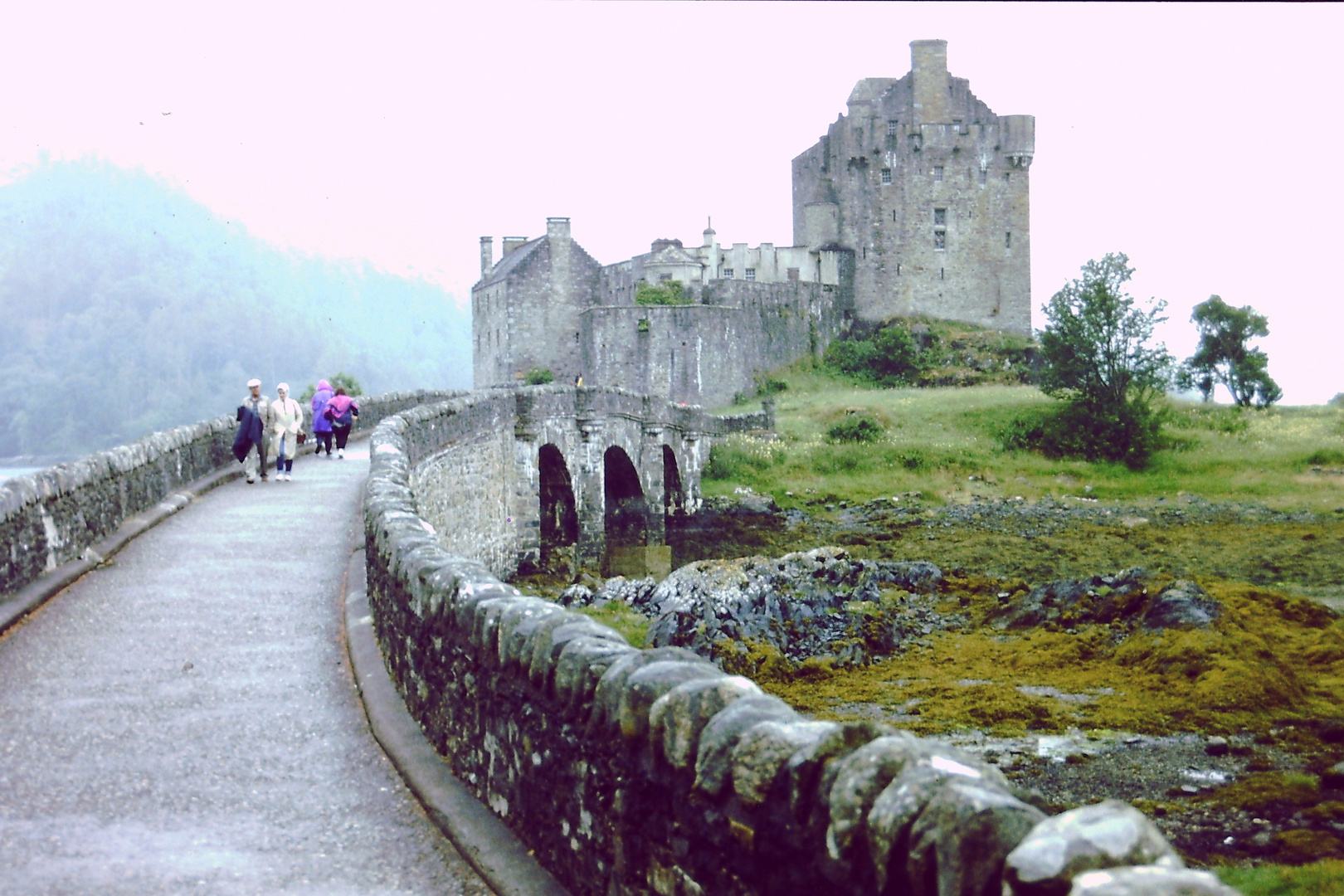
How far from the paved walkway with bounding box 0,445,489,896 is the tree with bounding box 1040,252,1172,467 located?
32874 millimetres

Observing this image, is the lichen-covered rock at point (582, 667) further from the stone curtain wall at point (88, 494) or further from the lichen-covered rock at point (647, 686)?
the stone curtain wall at point (88, 494)

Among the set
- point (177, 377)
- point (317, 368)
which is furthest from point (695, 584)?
point (317, 368)

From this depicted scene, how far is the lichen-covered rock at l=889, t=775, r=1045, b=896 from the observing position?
264 cm

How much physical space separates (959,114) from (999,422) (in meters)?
22.7

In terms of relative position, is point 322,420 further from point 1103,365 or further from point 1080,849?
point 1103,365

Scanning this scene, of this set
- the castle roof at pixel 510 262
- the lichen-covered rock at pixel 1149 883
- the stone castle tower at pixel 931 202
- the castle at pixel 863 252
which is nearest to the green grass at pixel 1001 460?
the castle at pixel 863 252

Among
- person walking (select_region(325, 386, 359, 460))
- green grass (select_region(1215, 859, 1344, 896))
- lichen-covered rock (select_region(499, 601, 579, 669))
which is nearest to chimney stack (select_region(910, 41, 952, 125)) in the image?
person walking (select_region(325, 386, 359, 460))

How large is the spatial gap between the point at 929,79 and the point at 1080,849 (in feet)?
200

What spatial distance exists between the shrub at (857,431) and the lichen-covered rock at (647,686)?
37822 millimetres

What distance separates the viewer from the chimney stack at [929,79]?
2351 inches

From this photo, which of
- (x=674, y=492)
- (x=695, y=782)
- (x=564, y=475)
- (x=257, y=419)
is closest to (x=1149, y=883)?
(x=695, y=782)

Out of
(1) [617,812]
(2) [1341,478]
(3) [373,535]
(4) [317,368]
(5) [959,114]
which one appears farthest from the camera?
(4) [317,368]

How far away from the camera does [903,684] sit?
17016 mm

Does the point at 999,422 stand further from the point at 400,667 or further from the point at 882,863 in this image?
the point at 882,863
